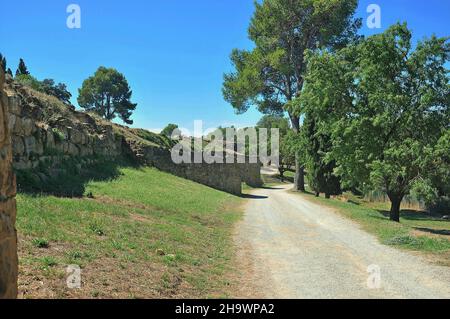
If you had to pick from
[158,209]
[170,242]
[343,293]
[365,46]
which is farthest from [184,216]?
[365,46]

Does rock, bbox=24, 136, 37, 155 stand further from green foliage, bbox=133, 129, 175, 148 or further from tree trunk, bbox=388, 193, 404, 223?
green foliage, bbox=133, 129, 175, 148

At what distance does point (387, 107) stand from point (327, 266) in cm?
1205

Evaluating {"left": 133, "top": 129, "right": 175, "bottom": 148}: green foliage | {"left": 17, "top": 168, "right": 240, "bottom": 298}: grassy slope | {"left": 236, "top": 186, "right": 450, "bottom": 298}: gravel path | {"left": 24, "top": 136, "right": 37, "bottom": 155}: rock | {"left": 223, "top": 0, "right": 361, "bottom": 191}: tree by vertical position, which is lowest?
{"left": 236, "top": 186, "right": 450, "bottom": 298}: gravel path

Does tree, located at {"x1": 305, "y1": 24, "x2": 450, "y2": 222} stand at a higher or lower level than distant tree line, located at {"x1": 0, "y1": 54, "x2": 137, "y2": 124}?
lower

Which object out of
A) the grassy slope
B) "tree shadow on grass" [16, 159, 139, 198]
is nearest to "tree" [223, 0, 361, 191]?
"tree shadow on grass" [16, 159, 139, 198]

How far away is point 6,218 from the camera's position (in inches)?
172

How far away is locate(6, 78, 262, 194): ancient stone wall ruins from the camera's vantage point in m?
15.1

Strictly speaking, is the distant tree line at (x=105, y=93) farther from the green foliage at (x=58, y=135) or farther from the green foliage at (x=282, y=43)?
the green foliage at (x=58, y=135)

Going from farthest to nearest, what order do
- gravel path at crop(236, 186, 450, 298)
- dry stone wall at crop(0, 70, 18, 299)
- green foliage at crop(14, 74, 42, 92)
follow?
green foliage at crop(14, 74, 42, 92)
gravel path at crop(236, 186, 450, 298)
dry stone wall at crop(0, 70, 18, 299)

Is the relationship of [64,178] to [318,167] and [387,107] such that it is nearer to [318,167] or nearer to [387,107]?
[387,107]

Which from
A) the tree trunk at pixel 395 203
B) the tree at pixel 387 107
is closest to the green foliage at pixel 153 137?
the tree at pixel 387 107

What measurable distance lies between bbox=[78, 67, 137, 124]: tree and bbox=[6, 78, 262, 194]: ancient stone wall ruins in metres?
37.4

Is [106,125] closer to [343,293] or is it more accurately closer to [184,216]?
[184,216]

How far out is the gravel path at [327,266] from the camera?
8.21 meters
